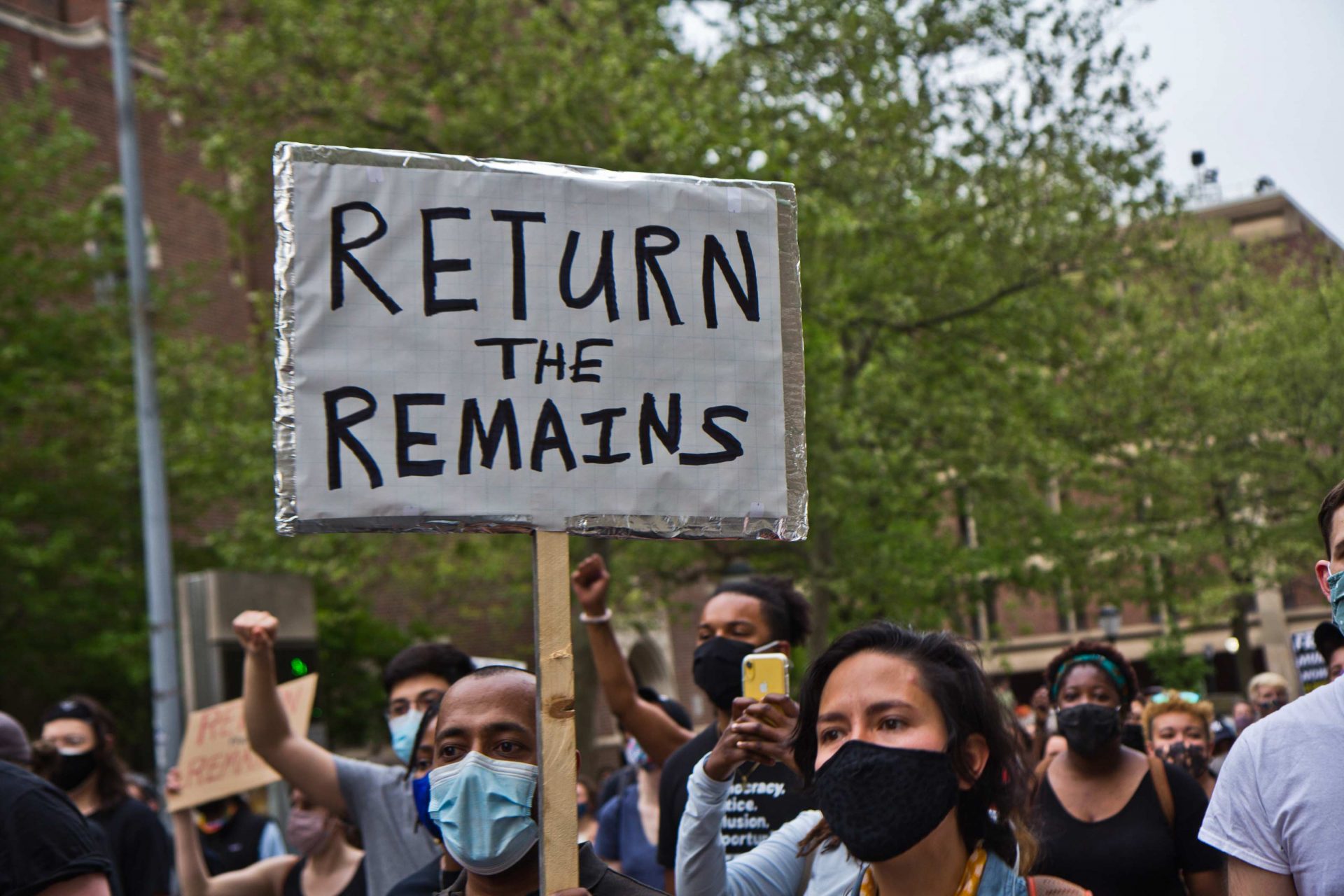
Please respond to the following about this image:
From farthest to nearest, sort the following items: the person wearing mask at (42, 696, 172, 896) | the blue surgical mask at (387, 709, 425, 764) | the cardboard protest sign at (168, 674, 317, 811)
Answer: the cardboard protest sign at (168, 674, 317, 811), the person wearing mask at (42, 696, 172, 896), the blue surgical mask at (387, 709, 425, 764)

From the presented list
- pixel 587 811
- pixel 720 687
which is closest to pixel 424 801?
pixel 720 687

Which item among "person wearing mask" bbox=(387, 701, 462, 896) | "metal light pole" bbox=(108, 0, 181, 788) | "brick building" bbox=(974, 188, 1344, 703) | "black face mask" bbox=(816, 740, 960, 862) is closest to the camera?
"black face mask" bbox=(816, 740, 960, 862)

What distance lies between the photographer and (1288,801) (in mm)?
2822

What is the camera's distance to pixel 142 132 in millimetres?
26812

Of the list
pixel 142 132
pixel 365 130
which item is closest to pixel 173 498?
pixel 365 130

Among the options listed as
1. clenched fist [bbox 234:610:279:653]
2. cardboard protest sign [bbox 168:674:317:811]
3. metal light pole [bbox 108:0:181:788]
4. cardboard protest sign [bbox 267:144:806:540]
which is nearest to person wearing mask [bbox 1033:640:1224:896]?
cardboard protest sign [bbox 267:144:806:540]

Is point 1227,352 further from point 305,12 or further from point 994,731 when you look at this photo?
point 994,731

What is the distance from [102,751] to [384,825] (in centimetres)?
176

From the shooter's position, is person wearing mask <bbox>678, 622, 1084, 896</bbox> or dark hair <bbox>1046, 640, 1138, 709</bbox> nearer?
person wearing mask <bbox>678, 622, 1084, 896</bbox>

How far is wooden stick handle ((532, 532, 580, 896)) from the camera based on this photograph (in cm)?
279

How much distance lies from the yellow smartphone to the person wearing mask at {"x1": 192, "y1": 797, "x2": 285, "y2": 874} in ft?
13.6

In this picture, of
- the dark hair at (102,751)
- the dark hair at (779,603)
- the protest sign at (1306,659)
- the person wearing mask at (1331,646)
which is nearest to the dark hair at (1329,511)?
the person wearing mask at (1331,646)

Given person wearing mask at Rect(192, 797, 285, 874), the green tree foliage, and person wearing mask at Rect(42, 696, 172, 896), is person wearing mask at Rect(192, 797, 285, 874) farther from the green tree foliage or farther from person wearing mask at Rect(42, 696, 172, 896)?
the green tree foliage

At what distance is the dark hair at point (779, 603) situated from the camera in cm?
485
